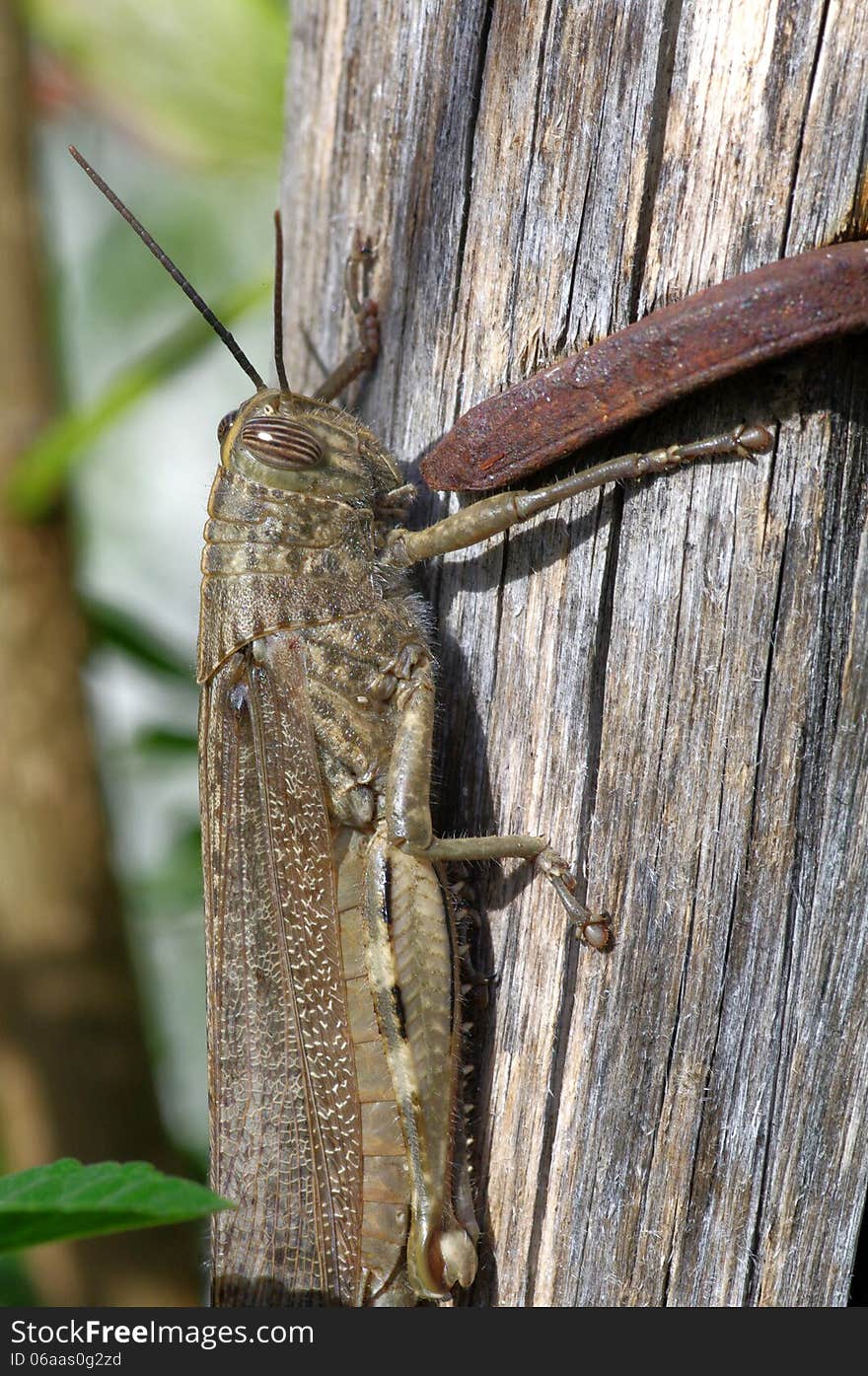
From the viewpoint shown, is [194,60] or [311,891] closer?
[311,891]

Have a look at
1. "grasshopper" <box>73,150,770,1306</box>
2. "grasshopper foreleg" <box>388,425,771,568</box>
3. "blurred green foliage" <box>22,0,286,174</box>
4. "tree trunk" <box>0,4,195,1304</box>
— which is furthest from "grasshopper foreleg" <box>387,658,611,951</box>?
"blurred green foliage" <box>22,0,286,174</box>

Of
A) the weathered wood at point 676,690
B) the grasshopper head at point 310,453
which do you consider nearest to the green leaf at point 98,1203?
the weathered wood at point 676,690

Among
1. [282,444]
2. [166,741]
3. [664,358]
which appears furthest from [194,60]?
[664,358]

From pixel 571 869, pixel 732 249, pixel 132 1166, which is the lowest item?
pixel 132 1166

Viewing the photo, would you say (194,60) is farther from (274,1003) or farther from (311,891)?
(274,1003)

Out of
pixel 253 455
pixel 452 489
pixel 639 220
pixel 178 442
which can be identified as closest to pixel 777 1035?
pixel 452 489

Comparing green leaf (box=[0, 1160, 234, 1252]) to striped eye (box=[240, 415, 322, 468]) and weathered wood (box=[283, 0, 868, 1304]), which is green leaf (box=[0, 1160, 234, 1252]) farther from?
striped eye (box=[240, 415, 322, 468])

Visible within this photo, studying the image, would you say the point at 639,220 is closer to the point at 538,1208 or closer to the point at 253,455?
the point at 253,455
